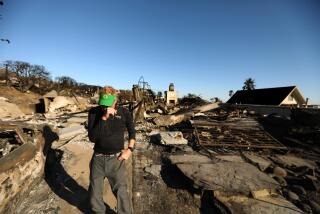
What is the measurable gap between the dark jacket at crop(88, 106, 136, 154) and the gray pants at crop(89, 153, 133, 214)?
123 mm

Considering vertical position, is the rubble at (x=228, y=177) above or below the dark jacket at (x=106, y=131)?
below

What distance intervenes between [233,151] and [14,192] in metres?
5.98

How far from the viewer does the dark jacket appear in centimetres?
258

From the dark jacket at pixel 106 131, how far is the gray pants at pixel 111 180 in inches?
4.8

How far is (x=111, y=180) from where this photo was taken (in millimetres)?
2623

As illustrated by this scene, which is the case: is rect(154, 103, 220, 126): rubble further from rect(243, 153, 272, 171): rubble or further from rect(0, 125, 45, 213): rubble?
rect(0, 125, 45, 213): rubble

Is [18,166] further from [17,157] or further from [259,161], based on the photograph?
[259,161]

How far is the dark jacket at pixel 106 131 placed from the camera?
8.45ft

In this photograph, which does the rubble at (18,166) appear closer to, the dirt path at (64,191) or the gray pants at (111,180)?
the dirt path at (64,191)

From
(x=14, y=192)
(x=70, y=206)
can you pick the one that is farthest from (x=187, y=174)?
(x=14, y=192)

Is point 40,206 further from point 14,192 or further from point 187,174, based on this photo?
point 187,174

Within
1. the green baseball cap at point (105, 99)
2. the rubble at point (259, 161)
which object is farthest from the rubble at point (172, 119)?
the green baseball cap at point (105, 99)

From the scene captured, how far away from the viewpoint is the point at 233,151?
6.72 metres

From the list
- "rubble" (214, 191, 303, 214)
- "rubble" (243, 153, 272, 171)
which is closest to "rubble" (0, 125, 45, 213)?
"rubble" (214, 191, 303, 214)
